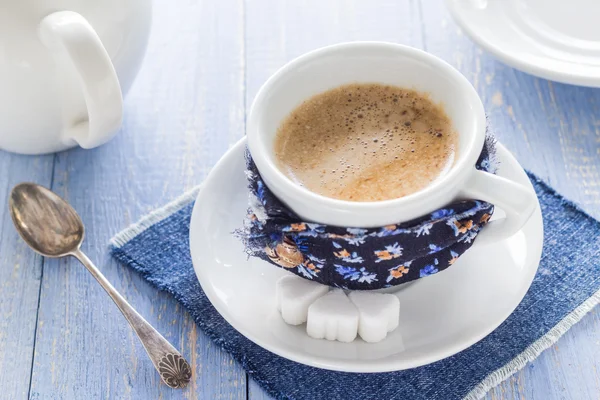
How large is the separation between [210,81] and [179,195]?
10.4 inches

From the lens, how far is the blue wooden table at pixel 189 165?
1.02 m

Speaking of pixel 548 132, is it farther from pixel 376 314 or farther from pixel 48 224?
pixel 48 224

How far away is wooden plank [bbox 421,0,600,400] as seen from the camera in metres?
1.02

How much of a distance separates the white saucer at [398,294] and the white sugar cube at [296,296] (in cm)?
1

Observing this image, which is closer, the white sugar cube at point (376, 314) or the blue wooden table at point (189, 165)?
the white sugar cube at point (376, 314)

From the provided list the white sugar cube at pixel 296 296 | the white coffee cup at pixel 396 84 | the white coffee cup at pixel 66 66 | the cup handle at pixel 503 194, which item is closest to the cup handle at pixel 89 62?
the white coffee cup at pixel 66 66

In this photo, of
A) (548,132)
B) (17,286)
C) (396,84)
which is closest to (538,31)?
(548,132)

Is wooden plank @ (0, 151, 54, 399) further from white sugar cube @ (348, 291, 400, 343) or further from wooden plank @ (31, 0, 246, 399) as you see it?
white sugar cube @ (348, 291, 400, 343)

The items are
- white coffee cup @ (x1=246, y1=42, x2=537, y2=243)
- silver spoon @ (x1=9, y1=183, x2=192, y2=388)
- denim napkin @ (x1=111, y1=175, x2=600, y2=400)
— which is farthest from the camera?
silver spoon @ (x1=9, y1=183, x2=192, y2=388)

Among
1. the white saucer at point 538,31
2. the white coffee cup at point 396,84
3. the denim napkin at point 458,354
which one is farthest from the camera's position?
the white saucer at point 538,31

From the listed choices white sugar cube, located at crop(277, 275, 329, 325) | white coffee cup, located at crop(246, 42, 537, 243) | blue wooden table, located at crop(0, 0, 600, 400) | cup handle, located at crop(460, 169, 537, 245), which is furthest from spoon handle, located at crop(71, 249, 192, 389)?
cup handle, located at crop(460, 169, 537, 245)

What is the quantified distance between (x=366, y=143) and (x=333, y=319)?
0.23 metres

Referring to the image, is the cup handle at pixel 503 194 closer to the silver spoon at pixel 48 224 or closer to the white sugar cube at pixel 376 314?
the white sugar cube at pixel 376 314

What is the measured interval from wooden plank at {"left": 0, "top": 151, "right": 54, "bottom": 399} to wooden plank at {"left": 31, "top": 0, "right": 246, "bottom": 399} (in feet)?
0.05
